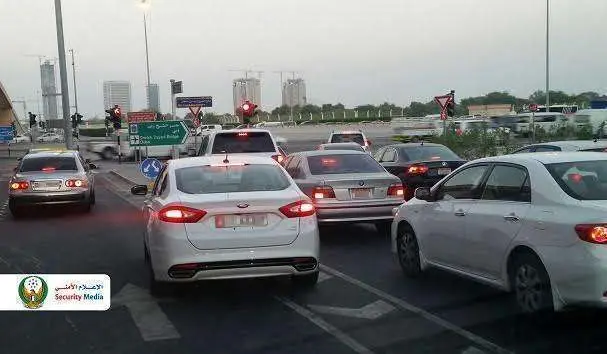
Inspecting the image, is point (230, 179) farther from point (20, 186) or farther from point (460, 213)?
point (20, 186)

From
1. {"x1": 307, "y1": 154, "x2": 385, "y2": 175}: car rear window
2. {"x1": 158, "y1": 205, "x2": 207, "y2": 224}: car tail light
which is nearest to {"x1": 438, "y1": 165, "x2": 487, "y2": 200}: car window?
{"x1": 158, "y1": 205, "x2": 207, "y2": 224}: car tail light

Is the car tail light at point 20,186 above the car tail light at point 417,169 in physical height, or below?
below

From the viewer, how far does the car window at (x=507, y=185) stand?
6.36 meters

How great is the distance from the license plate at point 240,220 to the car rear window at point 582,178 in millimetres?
2785

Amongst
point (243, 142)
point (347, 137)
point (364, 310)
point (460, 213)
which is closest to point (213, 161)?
point (364, 310)

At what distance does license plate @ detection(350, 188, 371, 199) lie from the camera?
11.1 m

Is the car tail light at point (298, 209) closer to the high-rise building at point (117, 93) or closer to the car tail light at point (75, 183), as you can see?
the car tail light at point (75, 183)

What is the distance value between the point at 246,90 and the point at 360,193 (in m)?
84.3

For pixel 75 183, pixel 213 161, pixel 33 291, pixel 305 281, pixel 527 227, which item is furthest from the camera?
pixel 75 183

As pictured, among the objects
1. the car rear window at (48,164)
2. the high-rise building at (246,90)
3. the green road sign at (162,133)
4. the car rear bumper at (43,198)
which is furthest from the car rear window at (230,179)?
the high-rise building at (246,90)

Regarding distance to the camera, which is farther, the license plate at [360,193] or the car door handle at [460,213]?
the license plate at [360,193]

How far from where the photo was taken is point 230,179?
25.5ft

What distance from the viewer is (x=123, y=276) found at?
876cm

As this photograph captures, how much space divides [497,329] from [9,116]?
348 ft
